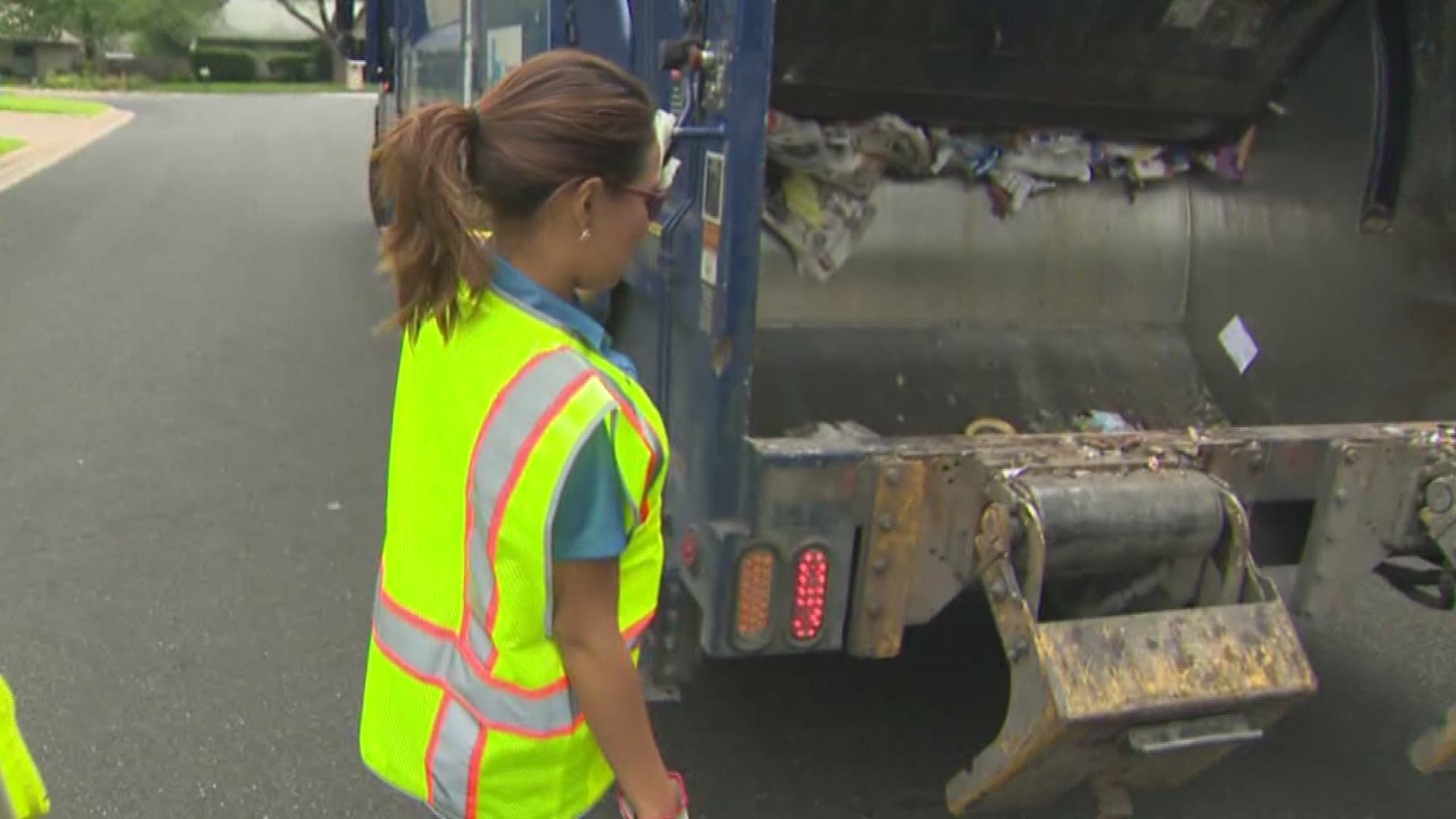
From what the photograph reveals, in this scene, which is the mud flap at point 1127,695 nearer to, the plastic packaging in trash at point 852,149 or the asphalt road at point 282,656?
the asphalt road at point 282,656

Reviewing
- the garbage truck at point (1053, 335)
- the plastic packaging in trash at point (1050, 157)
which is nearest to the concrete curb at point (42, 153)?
the garbage truck at point (1053, 335)

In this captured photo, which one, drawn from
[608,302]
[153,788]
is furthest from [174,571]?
[608,302]

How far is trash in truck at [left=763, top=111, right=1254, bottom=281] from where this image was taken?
12.6ft

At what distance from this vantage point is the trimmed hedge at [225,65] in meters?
54.4

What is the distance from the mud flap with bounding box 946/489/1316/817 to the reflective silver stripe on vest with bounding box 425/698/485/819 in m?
1.10

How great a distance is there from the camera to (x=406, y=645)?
173 centimetres

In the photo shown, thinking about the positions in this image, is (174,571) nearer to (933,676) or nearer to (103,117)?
(933,676)

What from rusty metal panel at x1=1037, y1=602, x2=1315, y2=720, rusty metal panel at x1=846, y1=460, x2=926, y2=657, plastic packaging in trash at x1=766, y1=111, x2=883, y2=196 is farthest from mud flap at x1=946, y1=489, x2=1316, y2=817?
plastic packaging in trash at x1=766, y1=111, x2=883, y2=196

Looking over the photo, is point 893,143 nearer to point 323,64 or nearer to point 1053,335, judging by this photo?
point 1053,335

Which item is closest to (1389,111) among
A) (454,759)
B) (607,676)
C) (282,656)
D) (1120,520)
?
(1120,520)

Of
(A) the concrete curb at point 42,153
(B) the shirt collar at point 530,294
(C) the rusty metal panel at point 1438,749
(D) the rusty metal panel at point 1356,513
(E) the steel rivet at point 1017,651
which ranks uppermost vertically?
(B) the shirt collar at point 530,294

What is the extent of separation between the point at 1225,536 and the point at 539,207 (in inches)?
65.3

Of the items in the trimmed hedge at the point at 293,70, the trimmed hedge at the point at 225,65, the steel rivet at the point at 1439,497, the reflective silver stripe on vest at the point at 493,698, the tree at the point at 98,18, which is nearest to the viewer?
the reflective silver stripe on vest at the point at 493,698

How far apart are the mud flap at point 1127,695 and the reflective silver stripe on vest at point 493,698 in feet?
3.41
